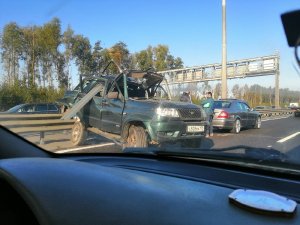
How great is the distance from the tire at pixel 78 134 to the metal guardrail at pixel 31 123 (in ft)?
0.70

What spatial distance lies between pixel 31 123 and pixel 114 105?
12.5 feet

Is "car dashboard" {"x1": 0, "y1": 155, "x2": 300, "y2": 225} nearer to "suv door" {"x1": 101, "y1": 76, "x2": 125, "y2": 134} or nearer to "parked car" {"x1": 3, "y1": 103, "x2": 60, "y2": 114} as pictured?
"parked car" {"x1": 3, "y1": 103, "x2": 60, "y2": 114}

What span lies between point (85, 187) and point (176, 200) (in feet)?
1.50

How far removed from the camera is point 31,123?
459cm

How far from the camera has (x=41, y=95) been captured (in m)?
5.01

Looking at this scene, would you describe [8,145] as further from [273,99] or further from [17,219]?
[273,99]

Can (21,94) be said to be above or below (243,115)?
above

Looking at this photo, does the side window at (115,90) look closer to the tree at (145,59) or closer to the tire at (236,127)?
the tree at (145,59)

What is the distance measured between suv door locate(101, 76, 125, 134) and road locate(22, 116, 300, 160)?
2.11 meters

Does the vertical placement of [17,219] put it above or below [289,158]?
below

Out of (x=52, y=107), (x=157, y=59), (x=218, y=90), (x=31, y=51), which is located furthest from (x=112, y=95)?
(x=218, y=90)

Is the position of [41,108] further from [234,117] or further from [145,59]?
[234,117]

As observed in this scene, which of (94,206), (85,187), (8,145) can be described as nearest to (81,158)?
(8,145)

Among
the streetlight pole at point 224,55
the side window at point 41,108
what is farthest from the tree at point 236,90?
the side window at point 41,108
